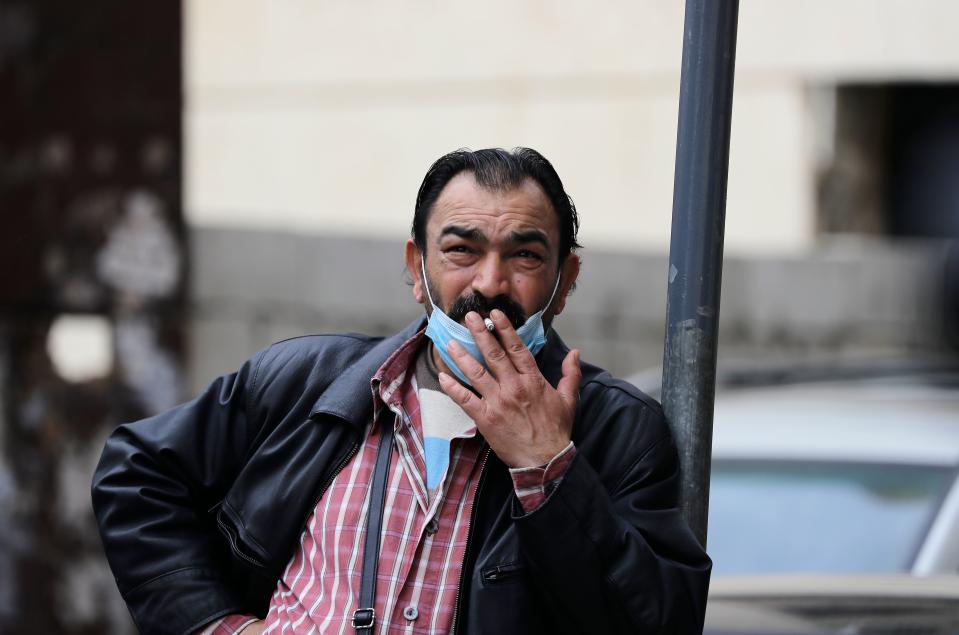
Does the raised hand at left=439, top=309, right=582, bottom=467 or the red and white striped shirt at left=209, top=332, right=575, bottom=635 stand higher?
the raised hand at left=439, top=309, right=582, bottom=467

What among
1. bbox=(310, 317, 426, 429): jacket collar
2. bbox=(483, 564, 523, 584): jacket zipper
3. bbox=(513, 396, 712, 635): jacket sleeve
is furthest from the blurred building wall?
bbox=(513, 396, 712, 635): jacket sleeve

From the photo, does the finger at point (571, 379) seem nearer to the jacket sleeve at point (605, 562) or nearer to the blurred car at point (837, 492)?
the jacket sleeve at point (605, 562)

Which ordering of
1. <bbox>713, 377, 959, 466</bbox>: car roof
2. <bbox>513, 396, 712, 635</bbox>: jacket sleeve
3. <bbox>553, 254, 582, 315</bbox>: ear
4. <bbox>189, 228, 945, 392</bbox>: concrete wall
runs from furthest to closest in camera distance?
<bbox>189, 228, 945, 392</bbox>: concrete wall
<bbox>713, 377, 959, 466</bbox>: car roof
<bbox>553, 254, 582, 315</bbox>: ear
<bbox>513, 396, 712, 635</bbox>: jacket sleeve

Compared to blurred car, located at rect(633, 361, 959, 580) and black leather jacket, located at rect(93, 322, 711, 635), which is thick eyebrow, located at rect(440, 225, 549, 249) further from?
blurred car, located at rect(633, 361, 959, 580)

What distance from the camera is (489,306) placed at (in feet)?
7.77

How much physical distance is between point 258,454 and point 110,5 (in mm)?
4970

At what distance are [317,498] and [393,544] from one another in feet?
0.54

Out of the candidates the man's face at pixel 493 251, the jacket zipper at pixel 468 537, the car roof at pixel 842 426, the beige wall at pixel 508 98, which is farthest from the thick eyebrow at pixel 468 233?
the beige wall at pixel 508 98

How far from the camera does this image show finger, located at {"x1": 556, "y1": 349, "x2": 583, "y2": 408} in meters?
2.25

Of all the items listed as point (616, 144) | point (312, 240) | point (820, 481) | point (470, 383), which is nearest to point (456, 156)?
point (470, 383)

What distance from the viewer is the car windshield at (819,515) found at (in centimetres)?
424

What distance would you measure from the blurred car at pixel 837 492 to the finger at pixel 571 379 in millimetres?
2174

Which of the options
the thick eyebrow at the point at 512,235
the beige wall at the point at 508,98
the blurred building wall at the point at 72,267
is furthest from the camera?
the beige wall at the point at 508,98

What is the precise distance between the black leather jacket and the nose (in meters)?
0.20
